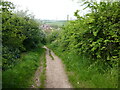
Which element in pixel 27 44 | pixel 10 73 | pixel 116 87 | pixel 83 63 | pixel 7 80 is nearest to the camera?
pixel 116 87

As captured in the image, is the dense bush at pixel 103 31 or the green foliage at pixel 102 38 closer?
the green foliage at pixel 102 38

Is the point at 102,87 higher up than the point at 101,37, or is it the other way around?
the point at 101,37

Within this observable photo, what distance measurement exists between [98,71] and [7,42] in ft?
15.6

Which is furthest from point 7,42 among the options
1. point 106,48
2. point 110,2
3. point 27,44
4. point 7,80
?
point 27,44

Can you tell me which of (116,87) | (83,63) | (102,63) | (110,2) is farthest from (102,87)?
(110,2)

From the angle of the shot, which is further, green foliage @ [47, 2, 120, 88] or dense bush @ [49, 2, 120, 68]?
dense bush @ [49, 2, 120, 68]

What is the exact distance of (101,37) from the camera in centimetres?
685

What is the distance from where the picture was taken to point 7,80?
18.6 feet

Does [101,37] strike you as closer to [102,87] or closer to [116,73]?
[116,73]

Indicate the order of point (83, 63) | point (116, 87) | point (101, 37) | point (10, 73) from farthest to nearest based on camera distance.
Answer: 1. point (83, 63)
2. point (101, 37)
3. point (10, 73)
4. point (116, 87)

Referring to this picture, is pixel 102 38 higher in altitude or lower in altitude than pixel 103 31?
lower

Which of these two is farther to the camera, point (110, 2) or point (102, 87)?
point (110, 2)

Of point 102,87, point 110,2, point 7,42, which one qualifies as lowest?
point 102,87

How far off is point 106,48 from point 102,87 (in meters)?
2.19
